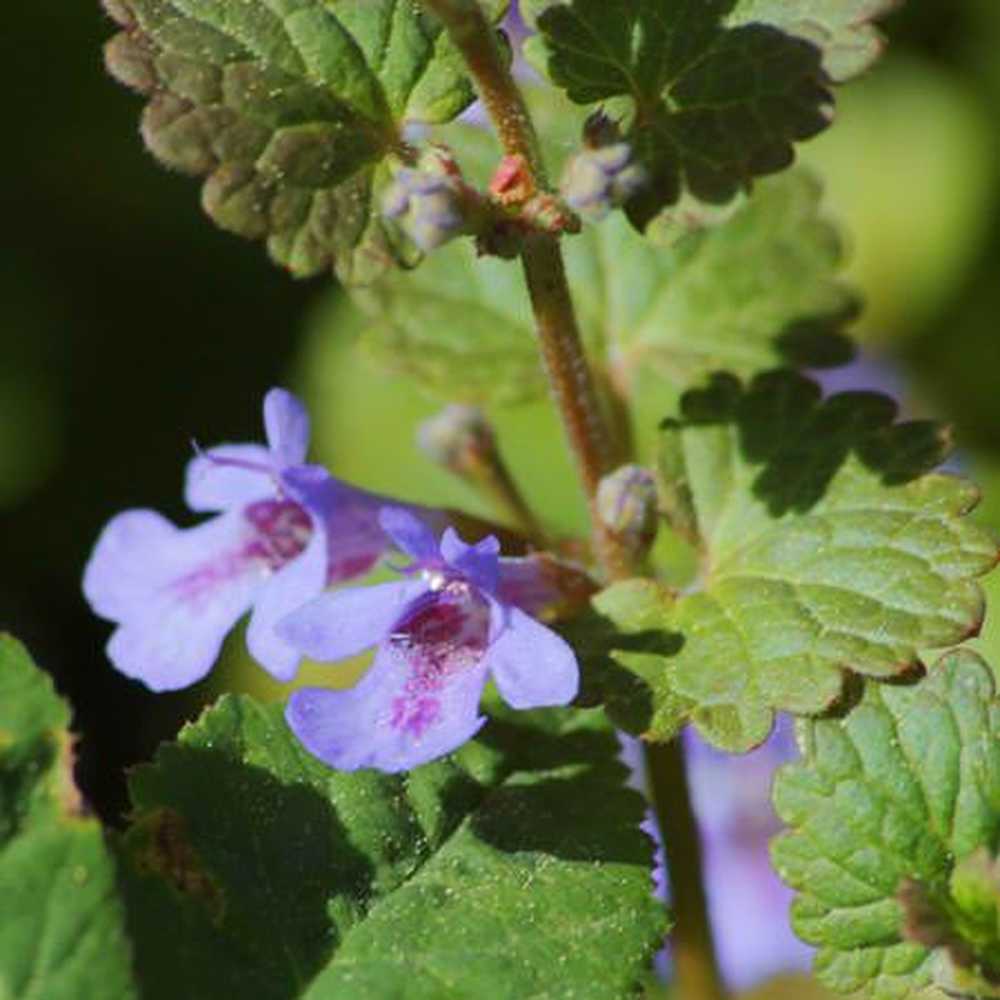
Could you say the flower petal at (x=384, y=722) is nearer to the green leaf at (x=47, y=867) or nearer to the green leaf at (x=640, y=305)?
the green leaf at (x=47, y=867)

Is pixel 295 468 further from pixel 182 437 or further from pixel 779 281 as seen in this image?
pixel 182 437

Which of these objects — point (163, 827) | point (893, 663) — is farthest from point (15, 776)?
point (893, 663)

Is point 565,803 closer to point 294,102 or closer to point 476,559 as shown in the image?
point 476,559

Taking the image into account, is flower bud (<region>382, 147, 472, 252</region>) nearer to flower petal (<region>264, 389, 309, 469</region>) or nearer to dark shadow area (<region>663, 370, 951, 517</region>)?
flower petal (<region>264, 389, 309, 469</region>)

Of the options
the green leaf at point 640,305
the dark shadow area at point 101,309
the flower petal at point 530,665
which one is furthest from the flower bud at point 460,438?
the dark shadow area at point 101,309

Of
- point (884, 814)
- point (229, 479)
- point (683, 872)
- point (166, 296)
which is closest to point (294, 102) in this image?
point (229, 479)

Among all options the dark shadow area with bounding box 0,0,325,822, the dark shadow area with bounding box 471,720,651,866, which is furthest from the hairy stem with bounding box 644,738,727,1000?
the dark shadow area with bounding box 0,0,325,822
